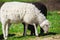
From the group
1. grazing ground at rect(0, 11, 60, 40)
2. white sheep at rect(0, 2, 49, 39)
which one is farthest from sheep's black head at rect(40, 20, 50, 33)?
white sheep at rect(0, 2, 49, 39)

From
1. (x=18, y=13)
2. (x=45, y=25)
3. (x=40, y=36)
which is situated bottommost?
(x=40, y=36)

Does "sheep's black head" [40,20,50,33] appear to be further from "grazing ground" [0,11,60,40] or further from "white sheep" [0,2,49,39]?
"white sheep" [0,2,49,39]

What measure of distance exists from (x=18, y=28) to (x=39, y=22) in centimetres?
413

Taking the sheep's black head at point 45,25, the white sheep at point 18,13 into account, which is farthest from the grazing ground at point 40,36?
the white sheep at point 18,13

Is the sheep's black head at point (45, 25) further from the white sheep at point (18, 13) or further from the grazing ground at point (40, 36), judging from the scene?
the white sheep at point (18, 13)

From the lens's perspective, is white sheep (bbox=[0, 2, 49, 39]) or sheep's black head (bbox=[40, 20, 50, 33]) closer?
white sheep (bbox=[0, 2, 49, 39])

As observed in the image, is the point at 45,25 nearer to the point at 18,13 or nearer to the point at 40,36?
the point at 40,36

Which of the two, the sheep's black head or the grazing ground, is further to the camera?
the sheep's black head

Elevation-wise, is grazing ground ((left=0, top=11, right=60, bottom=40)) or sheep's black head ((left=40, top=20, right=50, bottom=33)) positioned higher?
sheep's black head ((left=40, top=20, right=50, bottom=33))

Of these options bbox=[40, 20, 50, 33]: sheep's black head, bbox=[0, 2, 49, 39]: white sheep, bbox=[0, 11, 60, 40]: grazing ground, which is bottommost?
bbox=[0, 11, 60, 40]: grazing ground

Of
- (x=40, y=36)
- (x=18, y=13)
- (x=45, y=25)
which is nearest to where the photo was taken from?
(x=18, y=13)

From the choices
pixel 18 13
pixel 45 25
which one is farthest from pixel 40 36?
pixel 18 13

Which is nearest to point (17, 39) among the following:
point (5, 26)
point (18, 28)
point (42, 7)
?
point (5, 26)

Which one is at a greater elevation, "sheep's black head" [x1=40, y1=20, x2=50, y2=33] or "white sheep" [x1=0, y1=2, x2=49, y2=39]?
"white sheep" [x1=0, y1=2, x2=49, y2=39]
